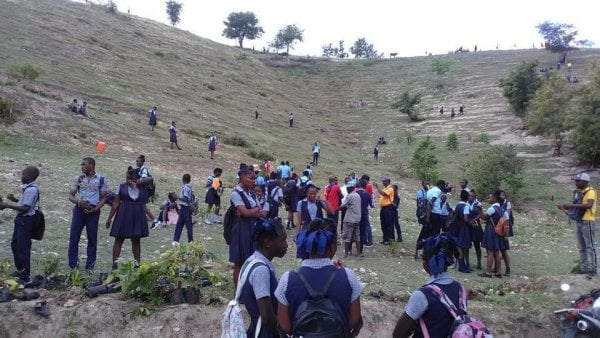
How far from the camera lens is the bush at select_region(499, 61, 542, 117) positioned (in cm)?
3944

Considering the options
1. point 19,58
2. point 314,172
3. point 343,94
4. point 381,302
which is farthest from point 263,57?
point 381,302

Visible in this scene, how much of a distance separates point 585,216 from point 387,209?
13.8 feet

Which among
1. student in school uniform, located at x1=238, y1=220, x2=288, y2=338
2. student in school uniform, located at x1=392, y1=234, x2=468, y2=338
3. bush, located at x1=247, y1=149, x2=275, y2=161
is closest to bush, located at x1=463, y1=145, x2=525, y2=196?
bush, located at x1=247, y1=149, x2=275, y2=161

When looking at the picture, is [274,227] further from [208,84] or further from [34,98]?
[208,84]

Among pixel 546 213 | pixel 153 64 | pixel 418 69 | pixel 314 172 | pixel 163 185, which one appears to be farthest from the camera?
pixel 418 69

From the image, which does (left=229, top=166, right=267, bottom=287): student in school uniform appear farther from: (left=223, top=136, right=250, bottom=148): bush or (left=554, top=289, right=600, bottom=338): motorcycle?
(left=223, top=136, right=250, bottom=148): bush

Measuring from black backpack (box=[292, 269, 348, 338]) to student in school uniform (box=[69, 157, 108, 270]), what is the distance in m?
4.93

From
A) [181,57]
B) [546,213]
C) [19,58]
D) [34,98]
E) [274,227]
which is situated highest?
[181,57]

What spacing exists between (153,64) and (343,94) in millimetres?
24956

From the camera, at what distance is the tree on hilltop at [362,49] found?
10175 centimetres

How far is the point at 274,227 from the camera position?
148 inches

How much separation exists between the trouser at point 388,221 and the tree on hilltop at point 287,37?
77.3 meters

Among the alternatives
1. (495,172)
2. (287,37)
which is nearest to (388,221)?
(495,172)

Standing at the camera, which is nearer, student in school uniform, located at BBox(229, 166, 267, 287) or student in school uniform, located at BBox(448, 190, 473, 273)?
student in school uniform, located at BBox(229, 166, 267, 287)
